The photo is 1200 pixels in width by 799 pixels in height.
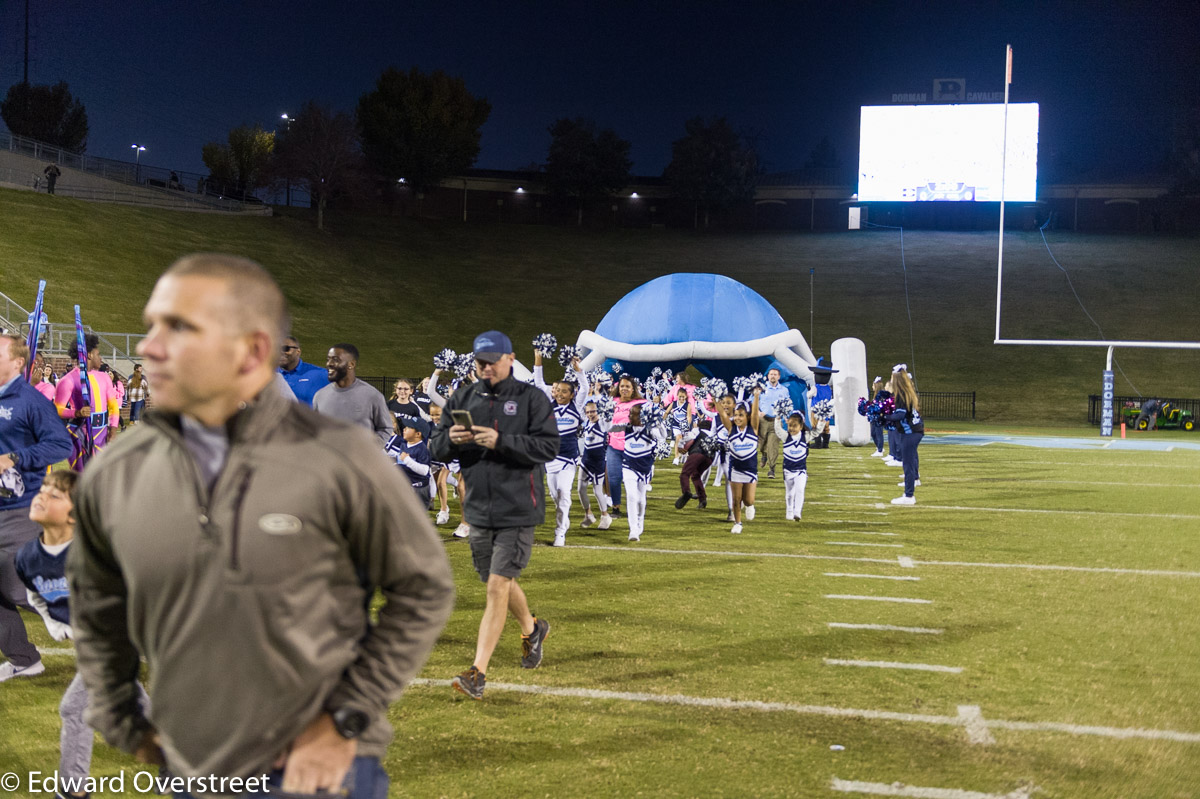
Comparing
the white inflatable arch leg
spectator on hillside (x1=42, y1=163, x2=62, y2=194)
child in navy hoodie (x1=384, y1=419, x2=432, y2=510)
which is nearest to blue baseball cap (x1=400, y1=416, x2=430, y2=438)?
child in navy hoodie (x1=384, y1=419, x2=432, y2=510)

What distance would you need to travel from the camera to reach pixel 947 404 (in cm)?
3909

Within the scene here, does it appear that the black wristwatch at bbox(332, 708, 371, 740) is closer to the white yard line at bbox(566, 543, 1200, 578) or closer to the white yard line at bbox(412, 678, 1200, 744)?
the white yard line at bbox(412, 678, 1200, 744)

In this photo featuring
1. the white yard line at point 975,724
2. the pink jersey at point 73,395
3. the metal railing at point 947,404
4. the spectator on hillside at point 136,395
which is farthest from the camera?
the metal railing at point 947,404

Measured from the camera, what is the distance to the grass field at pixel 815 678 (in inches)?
181

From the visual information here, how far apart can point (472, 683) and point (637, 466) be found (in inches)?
247

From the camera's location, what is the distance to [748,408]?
12.9 m

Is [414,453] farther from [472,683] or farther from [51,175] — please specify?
[51,175]

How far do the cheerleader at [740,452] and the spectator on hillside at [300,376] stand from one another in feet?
18.6

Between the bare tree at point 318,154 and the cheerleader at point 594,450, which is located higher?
the bare tree at point 318,154

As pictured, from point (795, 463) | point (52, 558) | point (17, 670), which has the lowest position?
point (17, 670)

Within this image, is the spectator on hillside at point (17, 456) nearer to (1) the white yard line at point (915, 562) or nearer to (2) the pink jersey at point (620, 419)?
(1) the white yard line at point (915, 562)

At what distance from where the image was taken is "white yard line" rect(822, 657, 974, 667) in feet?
20.6

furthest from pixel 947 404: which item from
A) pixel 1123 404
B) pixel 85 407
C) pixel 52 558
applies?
pixel 52 558

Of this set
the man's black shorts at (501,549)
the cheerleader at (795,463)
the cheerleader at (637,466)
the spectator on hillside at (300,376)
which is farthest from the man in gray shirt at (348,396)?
the cheerleader at (795,463)
